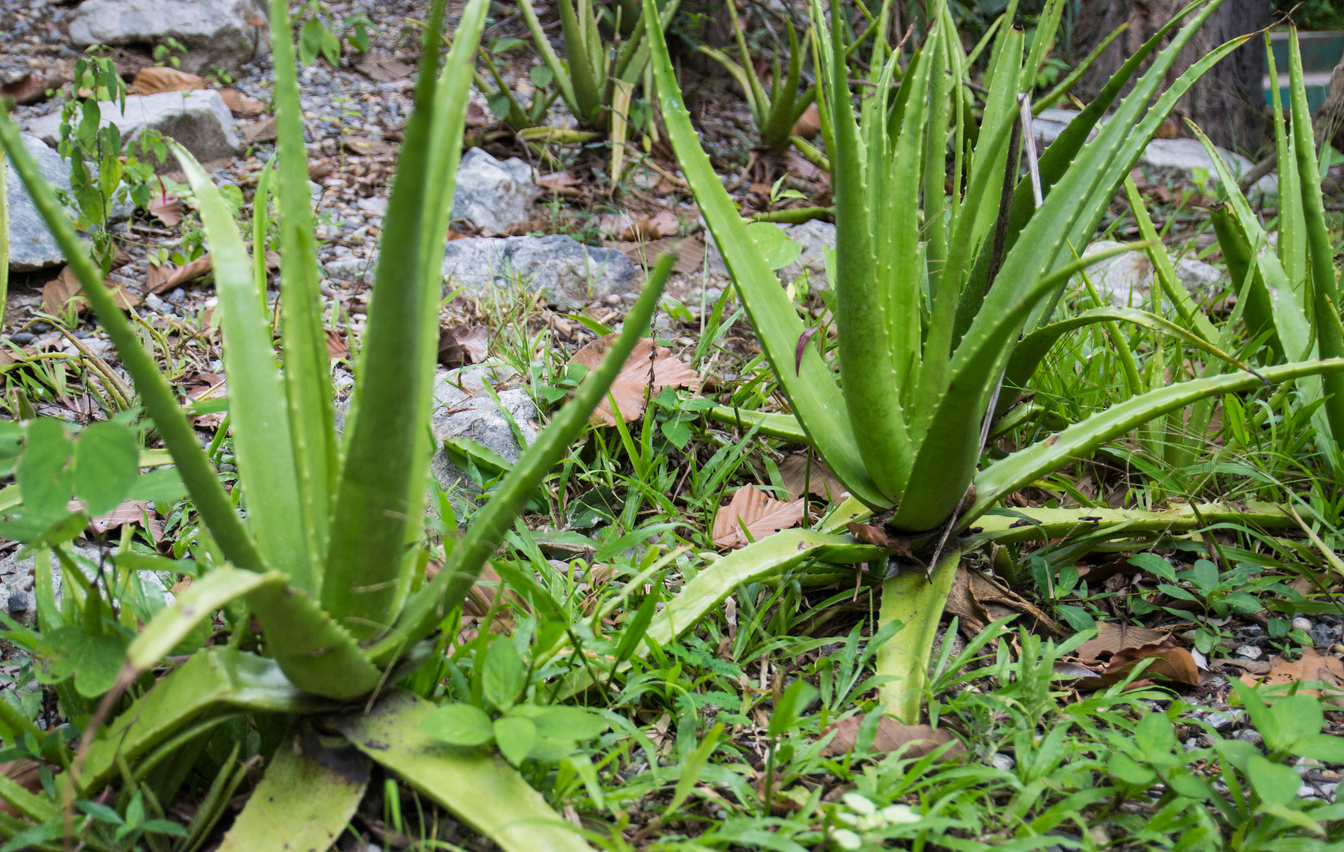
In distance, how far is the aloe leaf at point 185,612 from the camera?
51 centimetres

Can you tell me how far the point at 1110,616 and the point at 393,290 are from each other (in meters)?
1.19

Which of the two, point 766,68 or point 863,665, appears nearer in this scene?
point 863,665

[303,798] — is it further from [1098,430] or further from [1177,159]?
[1177,159]

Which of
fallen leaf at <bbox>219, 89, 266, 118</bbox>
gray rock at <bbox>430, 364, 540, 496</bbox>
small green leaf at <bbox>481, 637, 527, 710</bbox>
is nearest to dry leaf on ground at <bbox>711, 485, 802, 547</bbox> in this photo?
gray rock at <bbox>430, 364, 540, 496</bbox>

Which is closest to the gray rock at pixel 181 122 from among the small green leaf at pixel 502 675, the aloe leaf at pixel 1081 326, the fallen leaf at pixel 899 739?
the small green leaf at pixel 502 675

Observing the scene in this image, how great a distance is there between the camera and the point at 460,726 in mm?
810

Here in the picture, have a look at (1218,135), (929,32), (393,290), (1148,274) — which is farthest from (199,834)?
(1218,135)

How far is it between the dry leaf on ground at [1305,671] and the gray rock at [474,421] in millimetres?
1237

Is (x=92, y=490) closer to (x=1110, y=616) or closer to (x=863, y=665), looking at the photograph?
(x=863, y=665)

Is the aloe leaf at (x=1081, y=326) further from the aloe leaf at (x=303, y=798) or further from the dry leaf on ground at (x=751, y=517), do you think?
the aloe leaf at (x=303, y=798)

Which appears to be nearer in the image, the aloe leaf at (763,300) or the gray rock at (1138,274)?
the aloe leaf at (763,300)

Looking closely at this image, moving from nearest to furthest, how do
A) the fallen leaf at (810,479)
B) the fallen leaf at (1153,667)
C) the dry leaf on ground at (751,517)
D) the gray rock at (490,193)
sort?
1. the fallen leaf at (1153,667)
2. the dry leaf on ground at (751,517)
3. the fallen leaf at (810,479)
4. the gray rock at (490,193)

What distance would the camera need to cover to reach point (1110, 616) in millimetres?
1314

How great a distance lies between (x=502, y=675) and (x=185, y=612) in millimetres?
378
